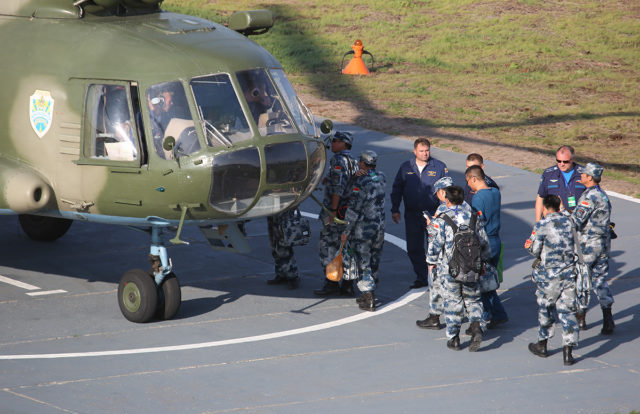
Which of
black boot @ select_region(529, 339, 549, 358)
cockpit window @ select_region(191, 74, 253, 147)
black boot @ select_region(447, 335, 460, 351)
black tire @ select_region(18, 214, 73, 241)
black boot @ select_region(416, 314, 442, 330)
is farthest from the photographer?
black tire @ select_region(18, 214, 73, 241)

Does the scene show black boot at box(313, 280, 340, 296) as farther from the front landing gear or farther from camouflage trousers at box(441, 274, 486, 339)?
camouflage trousers at box(441, 274, 486, 339)

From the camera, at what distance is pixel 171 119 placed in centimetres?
1003

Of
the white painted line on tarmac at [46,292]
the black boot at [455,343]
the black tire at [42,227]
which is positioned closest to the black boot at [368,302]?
the black boot at [455,343]

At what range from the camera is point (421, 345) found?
10.1 metres

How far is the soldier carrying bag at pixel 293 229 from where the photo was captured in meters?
11.7

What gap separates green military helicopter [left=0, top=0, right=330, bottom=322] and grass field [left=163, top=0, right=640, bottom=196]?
9367 mm

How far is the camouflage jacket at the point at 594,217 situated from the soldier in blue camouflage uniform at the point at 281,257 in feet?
11.4

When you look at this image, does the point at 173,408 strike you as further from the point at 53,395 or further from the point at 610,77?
the point at 610,77

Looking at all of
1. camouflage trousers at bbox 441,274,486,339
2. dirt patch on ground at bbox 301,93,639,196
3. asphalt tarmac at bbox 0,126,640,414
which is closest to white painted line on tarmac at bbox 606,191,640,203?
dirt patch on ground at bbox 301,93,639,196

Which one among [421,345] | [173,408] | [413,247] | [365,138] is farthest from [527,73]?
[173,408]

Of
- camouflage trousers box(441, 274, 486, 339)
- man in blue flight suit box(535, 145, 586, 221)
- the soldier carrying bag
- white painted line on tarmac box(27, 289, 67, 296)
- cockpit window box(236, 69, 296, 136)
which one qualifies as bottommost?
white painted line on tarmac box(27, 289, 67, 296)

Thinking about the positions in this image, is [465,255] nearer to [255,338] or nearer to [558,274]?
[558,274]

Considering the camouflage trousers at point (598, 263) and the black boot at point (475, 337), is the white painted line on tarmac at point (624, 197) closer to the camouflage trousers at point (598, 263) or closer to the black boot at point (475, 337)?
the camouflage trousers at point (598, 263)

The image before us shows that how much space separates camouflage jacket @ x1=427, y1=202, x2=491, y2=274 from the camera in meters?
9.67
